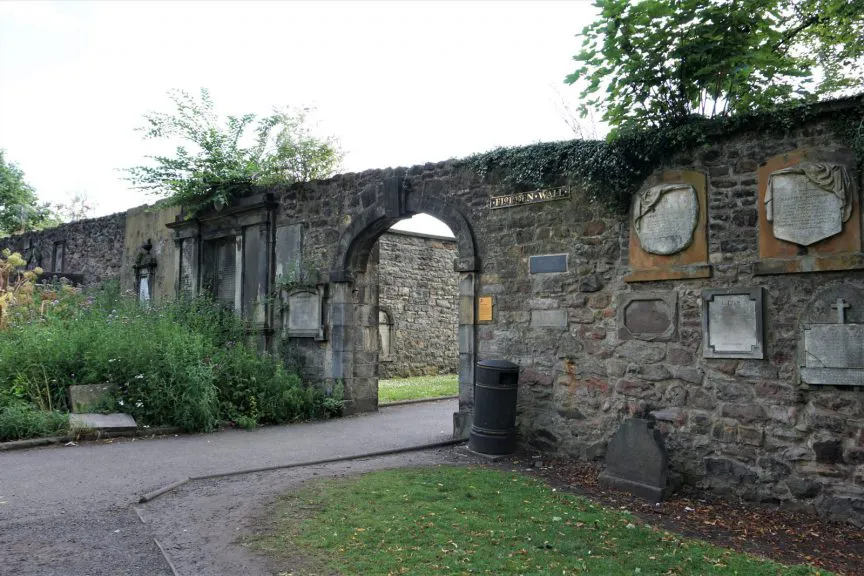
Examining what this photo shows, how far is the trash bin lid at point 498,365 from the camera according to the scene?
7.10 metres

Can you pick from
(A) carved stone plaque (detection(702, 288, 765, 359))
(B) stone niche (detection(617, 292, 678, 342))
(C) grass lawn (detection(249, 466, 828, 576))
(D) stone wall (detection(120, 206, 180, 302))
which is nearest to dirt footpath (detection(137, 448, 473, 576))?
(C) grass lawn (detection(249, 466, 828, 576))

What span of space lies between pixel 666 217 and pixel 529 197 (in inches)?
67.7

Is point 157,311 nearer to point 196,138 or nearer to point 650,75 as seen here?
point 196,138

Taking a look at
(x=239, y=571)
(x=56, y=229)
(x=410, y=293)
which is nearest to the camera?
(x=239, y=571)

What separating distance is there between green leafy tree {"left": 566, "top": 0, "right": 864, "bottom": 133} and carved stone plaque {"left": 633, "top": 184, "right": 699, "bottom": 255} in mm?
728

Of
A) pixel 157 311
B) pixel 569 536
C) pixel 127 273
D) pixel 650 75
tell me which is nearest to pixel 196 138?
pixel 157 311

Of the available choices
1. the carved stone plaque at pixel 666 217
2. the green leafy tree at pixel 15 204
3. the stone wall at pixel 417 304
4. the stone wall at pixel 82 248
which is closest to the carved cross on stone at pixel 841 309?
the carved stone plaque at pixel 666 217

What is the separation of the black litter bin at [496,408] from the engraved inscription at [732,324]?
2.13 m

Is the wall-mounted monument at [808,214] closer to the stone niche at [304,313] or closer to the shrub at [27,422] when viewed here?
the stone niche at [304,313]

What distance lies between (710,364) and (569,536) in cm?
241

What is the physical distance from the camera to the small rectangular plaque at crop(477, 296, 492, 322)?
7879 millimetres

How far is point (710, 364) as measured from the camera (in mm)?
5969

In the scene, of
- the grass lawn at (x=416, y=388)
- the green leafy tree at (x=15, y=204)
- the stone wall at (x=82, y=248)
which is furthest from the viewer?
the green leafy tree at (x=15, y=204)

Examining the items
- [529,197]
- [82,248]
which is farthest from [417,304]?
[529,197]
